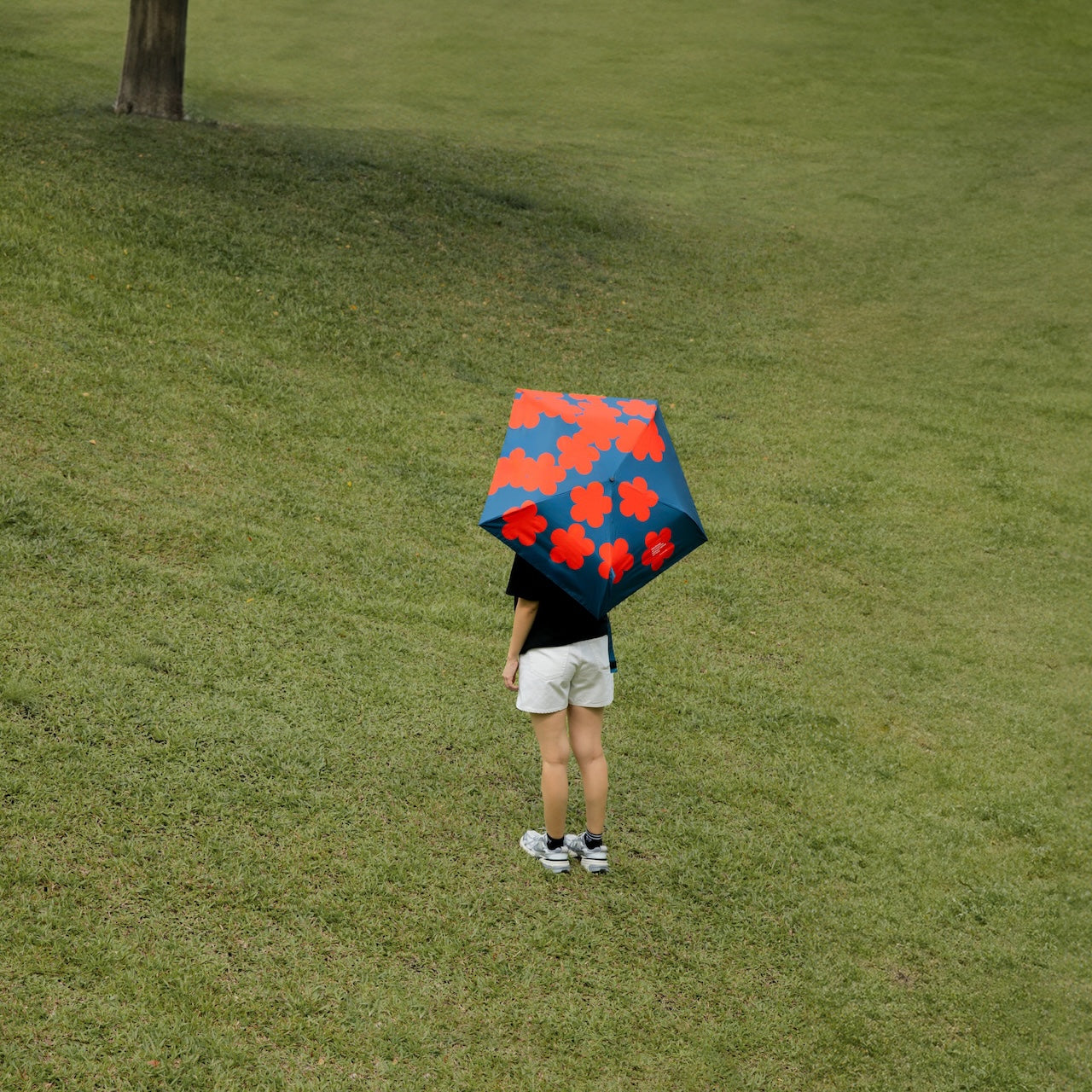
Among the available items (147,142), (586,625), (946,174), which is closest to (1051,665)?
(586,625)

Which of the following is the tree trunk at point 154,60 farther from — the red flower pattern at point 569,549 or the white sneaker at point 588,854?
the white sneaker at point 588,854

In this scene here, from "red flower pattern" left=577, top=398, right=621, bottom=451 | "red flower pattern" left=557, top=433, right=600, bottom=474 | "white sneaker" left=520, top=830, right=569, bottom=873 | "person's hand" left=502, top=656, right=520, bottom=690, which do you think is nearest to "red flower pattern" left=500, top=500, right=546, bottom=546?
"red flower pattern" left=557, top=433, right=600, bottom=474

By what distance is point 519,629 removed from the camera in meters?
4.50

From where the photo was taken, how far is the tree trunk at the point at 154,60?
1379cm

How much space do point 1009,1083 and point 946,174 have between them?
17.8 metres

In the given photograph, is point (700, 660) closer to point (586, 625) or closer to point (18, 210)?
point (586, 625)

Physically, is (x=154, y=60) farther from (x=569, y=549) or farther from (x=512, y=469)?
(x=569, y=549)

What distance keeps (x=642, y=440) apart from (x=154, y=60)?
1211cm

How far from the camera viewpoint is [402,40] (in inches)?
875

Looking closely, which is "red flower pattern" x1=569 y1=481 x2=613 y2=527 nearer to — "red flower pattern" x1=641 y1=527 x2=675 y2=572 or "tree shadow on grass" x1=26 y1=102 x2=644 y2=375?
"red flower pattern" x1=641 y1=527 x2=675 y2=572

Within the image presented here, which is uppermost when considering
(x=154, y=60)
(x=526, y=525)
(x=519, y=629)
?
(x=154, y=60)

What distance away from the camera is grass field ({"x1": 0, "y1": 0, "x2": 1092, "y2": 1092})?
13.8 ft

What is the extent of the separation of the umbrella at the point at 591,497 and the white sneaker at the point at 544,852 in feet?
3.96

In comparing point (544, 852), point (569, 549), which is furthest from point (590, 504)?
point (544, 852)
